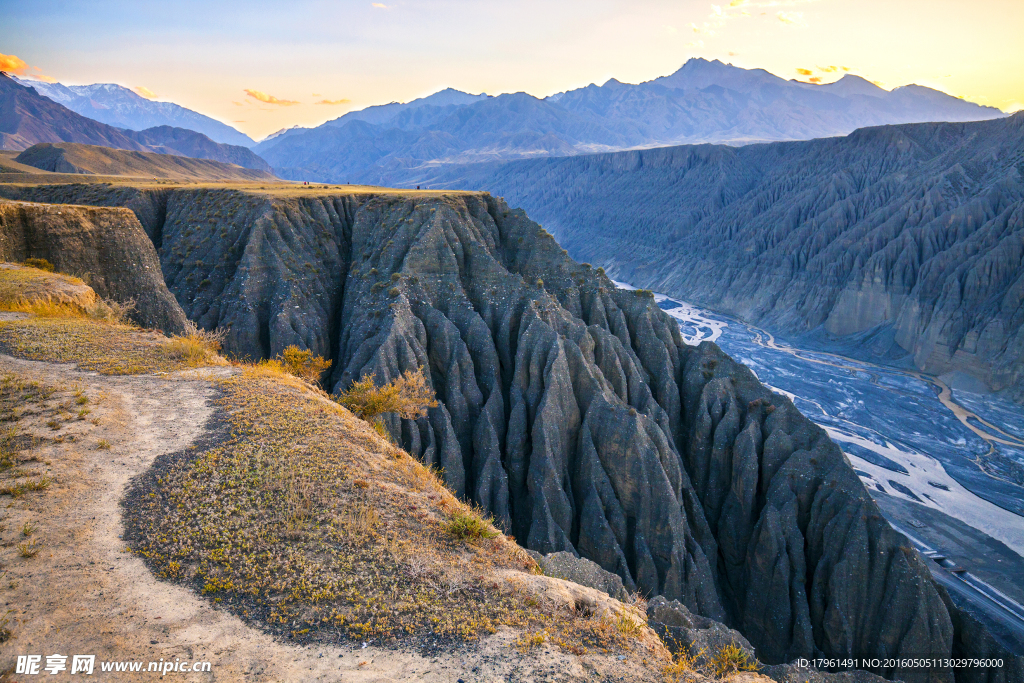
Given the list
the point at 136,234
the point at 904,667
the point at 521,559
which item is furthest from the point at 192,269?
the point at 904,667

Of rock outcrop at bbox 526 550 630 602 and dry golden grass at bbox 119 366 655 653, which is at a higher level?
dry golden grass at bbox 119 366 655 653

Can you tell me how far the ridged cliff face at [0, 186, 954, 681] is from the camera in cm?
2355

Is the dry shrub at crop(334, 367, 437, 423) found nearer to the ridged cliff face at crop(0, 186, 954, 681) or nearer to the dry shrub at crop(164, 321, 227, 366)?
the ridged cliff face at crop(0, 186, 954, 681)

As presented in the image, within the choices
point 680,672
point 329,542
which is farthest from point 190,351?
point 680,672

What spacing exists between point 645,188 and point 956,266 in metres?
96.8

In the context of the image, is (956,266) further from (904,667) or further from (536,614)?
(536,614)

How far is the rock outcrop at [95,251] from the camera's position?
21.0 metres

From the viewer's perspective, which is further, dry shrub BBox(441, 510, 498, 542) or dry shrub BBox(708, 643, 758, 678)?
dry shrub BBox(441, 510, 498, 542)

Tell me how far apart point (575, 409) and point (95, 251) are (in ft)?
81.8

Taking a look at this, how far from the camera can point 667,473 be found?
26281mm

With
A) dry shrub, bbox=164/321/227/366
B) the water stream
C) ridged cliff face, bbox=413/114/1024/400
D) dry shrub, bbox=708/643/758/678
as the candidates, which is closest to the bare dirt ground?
dry shrub, bbox=708/643/758/678

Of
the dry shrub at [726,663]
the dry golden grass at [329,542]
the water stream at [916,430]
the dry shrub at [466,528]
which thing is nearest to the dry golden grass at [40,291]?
the dry golden grass at [329,542]

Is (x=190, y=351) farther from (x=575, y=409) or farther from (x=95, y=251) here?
(x=575, y=409)

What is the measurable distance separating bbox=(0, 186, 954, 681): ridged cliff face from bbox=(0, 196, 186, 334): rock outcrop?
8.29 metres
